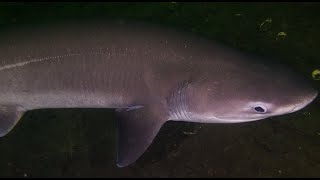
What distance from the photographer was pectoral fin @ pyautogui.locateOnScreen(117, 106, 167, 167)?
3748 mm

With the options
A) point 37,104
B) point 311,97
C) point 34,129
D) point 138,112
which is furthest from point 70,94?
Answer: point 311,97

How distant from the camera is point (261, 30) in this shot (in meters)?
5.45

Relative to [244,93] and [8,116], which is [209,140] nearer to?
[244,93]

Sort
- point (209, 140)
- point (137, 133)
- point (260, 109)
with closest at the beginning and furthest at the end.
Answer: point (260, 109), point (137, 133), point (209, 140)

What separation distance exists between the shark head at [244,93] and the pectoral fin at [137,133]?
0.28m

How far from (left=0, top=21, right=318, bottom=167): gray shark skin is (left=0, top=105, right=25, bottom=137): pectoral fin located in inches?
10.6

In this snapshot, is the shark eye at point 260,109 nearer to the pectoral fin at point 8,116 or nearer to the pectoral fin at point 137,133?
the pectoral fin at point 137,133

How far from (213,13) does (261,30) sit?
104 centimetres

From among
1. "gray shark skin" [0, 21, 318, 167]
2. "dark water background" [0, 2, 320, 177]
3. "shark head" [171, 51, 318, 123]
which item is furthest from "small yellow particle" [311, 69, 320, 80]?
"gray shark skin" [0, 21, 318, 167]

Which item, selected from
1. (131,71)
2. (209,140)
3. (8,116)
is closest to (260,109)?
(209,140)

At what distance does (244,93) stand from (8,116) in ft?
9.59

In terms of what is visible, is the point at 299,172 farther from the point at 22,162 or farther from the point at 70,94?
the point at 22,162

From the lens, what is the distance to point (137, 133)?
3.82 metres

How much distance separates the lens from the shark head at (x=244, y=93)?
130 inches
